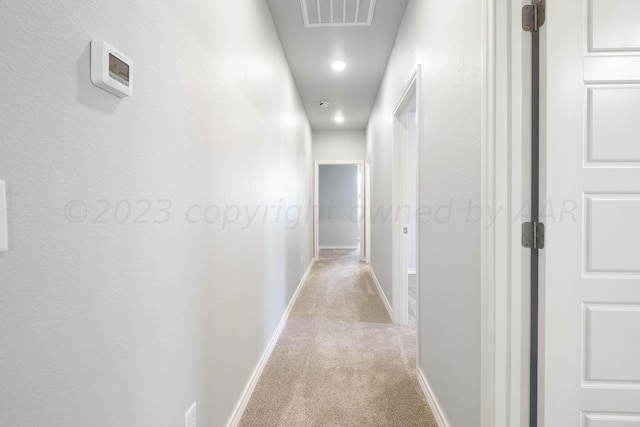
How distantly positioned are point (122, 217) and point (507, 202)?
120cm

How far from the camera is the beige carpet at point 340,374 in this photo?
5.50 ft

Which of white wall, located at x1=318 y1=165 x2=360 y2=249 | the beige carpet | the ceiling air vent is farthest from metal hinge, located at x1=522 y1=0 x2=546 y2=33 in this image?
white wall, located at x1=318 y1=165 x2=360 y2=249

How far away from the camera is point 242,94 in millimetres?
1729

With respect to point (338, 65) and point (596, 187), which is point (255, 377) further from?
point (338, 65)

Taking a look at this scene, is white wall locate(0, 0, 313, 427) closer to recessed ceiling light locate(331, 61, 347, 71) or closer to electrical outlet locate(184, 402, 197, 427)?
electrical outlet locate(184, 402, 197, 427)

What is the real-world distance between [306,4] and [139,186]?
2094 millimetres

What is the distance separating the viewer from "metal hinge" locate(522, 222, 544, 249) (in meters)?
1.06

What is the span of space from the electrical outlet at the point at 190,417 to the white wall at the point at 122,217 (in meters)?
0.04

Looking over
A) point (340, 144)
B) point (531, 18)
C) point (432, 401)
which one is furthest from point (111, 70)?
point (340, 144)

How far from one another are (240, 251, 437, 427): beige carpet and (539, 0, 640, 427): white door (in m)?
0.96

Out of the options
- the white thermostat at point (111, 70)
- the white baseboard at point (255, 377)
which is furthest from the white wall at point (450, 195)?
the white thermostat at point (111, 70)

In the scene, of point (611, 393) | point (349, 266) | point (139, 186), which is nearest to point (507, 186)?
point (611, 393)

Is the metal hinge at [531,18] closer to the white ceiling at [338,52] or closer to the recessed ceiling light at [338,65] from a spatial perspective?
the white ceiling at [338,52]

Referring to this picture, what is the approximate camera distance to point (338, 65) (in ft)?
11.1
